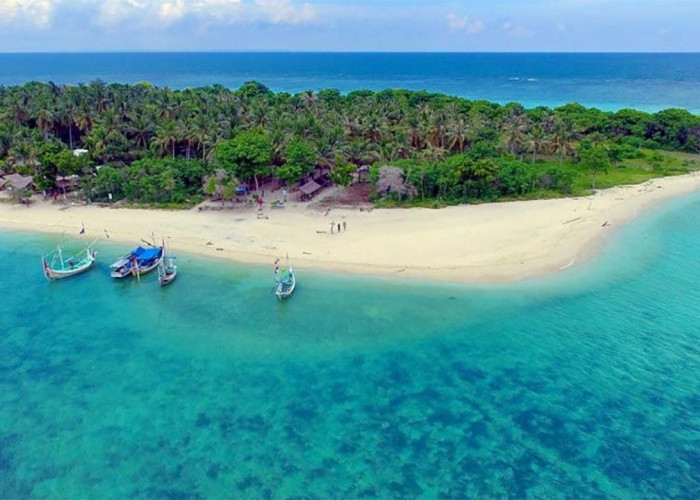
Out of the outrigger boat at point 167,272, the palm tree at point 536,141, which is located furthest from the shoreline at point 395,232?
the palm tree at point 536,141

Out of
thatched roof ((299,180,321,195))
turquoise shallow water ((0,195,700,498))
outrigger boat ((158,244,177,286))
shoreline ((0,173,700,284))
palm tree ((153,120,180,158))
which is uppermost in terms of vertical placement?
palm tree ((153,120,180,158))

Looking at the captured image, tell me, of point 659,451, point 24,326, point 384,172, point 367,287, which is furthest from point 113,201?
point 659,451

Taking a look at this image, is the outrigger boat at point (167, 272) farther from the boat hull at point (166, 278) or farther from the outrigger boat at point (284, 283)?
the outrigger boat at point (284, 283)

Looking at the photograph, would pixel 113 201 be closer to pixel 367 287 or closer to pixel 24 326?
pixel 24 326

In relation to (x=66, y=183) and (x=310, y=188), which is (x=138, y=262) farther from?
(x=66, y=183)

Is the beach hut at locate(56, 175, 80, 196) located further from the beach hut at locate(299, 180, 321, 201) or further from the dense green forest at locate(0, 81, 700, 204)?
the beach hut at locate(299, 180, 321, 201)

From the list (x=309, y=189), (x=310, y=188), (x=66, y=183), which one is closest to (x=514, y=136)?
(x=310, y=188)

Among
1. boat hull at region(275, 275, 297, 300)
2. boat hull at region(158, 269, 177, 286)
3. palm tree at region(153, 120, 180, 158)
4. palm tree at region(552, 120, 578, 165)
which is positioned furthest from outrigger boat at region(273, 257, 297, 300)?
palm tree at region(552, 120, 578, 165)
